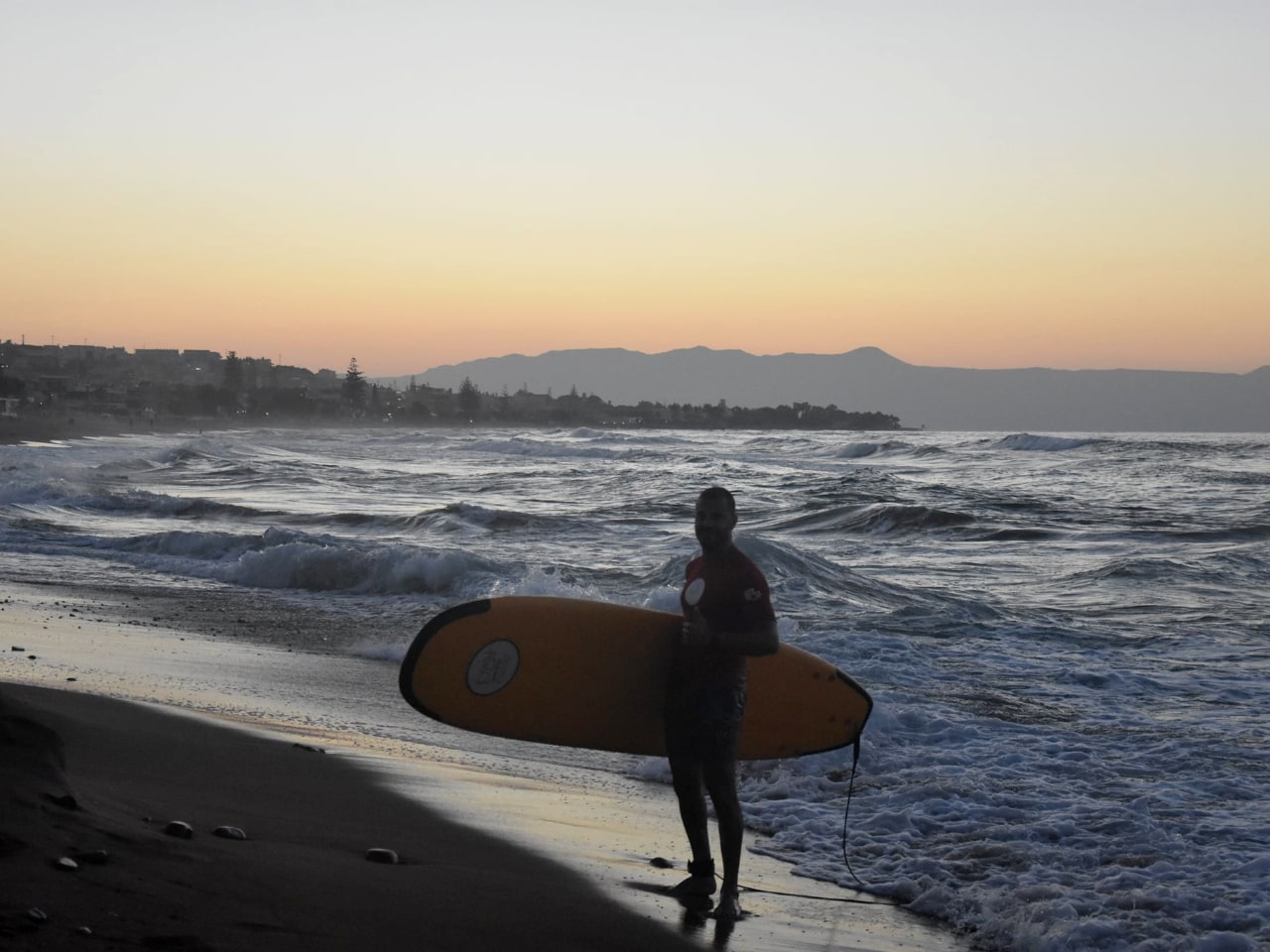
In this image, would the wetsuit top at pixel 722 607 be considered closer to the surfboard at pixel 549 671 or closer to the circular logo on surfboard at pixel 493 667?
the surfboard at pixel 549 671

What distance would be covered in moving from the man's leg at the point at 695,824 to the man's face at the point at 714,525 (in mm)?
822

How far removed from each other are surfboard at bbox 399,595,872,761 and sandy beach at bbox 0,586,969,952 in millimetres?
464

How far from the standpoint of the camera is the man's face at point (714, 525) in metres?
4.35

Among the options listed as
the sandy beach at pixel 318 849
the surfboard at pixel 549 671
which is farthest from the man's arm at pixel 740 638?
the sandy beach at pixel 318 849

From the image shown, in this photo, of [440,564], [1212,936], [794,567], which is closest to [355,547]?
[440,564]

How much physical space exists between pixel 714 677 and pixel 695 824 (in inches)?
22.0

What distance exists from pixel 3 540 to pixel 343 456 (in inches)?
1295

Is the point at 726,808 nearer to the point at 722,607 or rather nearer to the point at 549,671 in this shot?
the point at 722,607

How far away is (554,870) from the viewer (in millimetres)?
4500

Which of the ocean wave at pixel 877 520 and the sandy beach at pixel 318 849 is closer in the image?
the sandy beach at pixel 318 849

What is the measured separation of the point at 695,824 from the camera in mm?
4375

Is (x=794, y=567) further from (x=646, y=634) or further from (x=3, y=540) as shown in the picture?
(x=3, y=540)

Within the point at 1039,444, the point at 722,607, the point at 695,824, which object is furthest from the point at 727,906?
the point at 1039,444

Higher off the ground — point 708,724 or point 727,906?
point 708,724
